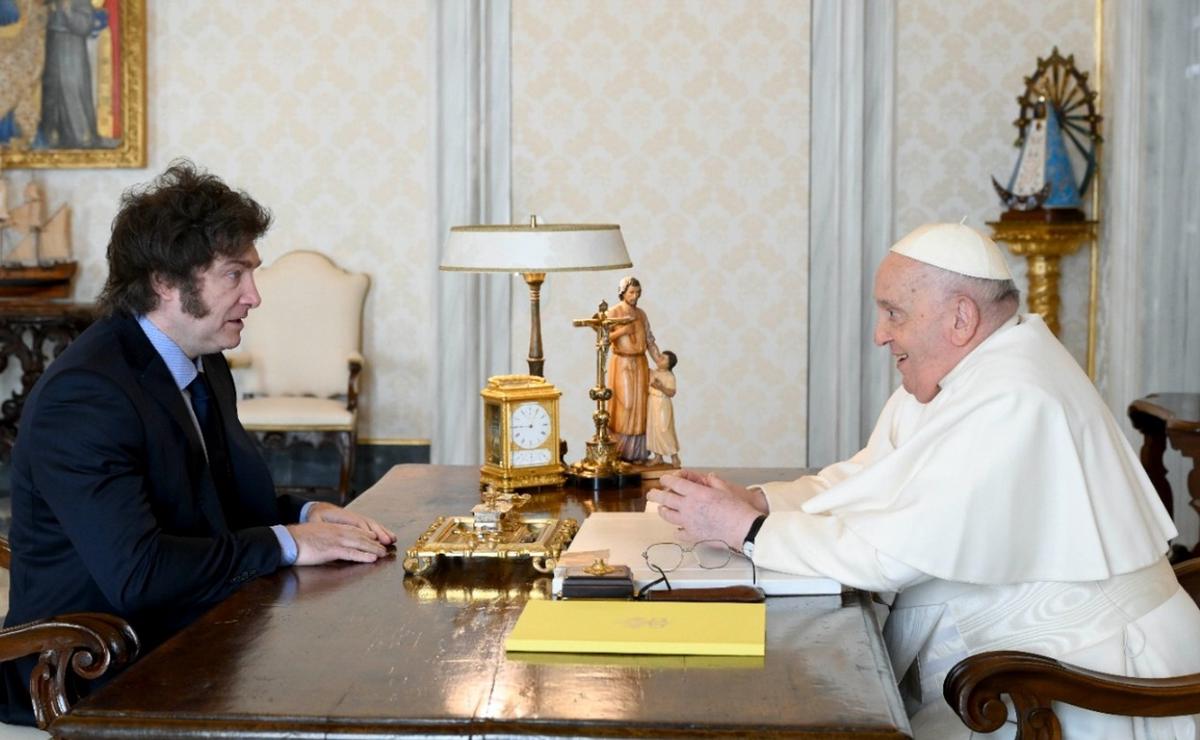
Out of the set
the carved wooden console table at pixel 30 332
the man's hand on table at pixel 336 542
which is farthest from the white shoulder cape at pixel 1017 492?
the carved wooden console table at pixel 30 332

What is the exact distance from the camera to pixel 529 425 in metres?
3.93

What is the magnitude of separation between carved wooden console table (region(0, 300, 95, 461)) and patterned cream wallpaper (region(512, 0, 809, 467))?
2262mm

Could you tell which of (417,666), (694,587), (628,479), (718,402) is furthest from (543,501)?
(718,402)

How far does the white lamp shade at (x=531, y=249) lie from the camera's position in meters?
4.01

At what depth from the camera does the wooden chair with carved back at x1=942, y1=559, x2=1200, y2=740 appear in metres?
2.57

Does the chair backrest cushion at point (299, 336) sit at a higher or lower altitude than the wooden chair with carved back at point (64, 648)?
higher

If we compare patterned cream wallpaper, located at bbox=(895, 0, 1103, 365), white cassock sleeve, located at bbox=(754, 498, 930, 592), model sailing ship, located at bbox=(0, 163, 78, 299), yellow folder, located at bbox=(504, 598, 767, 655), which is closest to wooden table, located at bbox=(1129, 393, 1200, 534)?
patterned cream wallpaper, located at bbox=(895, 0, 1103, 365)

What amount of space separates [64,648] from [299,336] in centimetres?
529

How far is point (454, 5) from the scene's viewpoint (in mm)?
7949

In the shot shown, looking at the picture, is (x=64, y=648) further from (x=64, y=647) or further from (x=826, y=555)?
(x=826, y=555)

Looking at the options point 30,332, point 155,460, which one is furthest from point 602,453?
point 30,332

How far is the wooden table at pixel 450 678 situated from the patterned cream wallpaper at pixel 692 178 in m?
5.23

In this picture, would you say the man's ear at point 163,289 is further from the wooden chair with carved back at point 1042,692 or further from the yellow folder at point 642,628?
the wooden chair with carved back at point 1042,692

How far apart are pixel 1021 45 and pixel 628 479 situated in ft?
15.8
